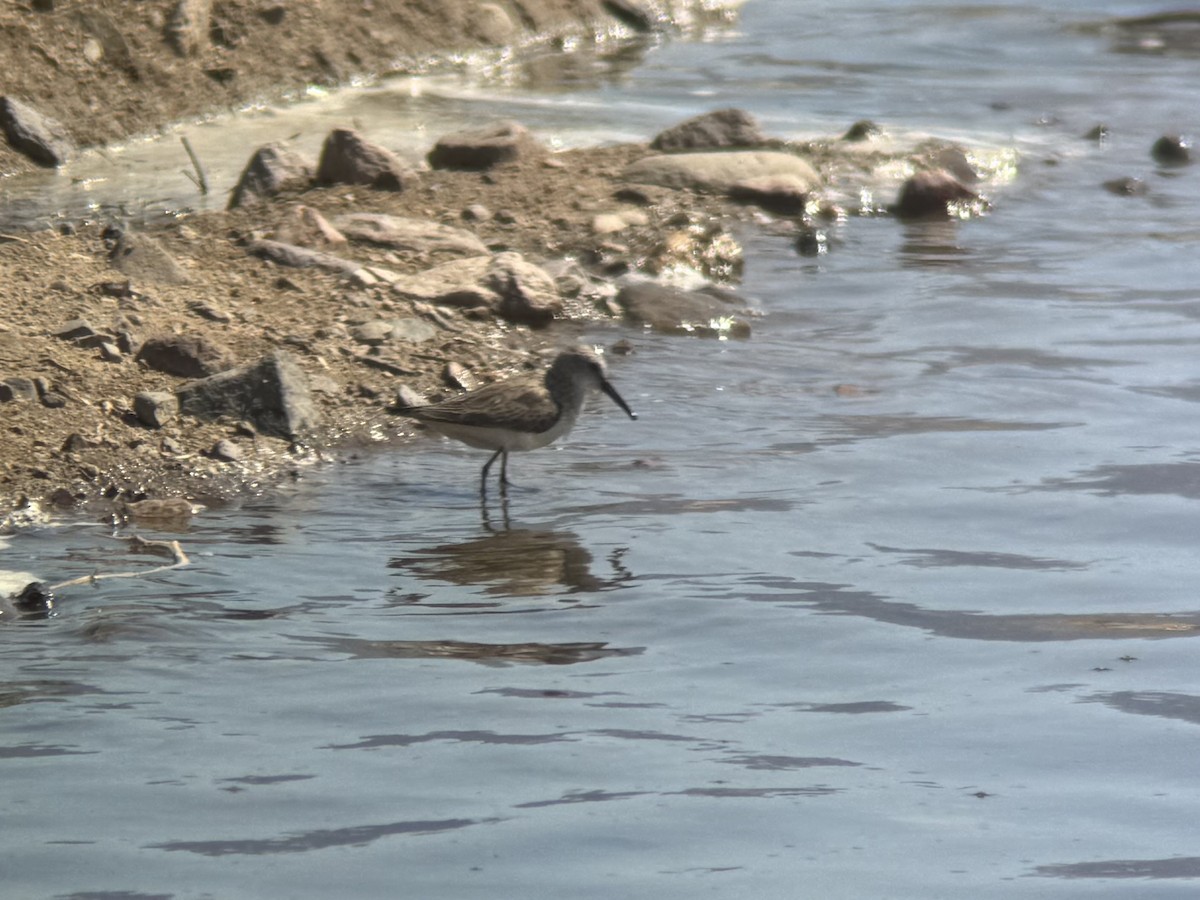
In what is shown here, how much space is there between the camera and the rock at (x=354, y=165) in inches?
482

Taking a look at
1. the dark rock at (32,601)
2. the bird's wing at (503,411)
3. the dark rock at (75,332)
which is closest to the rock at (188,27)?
the dark rock at (75,332)

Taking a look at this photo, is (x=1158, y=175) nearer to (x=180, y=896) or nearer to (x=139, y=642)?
(x=139, y=642)

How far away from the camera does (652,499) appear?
8062mm

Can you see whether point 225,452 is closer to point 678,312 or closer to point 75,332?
point 75,332

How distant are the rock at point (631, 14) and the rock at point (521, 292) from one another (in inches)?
413

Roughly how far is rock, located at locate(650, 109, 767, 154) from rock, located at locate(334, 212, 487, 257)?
10.3 ft

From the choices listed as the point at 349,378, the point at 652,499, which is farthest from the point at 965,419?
the point at 349,378

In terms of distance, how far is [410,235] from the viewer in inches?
439

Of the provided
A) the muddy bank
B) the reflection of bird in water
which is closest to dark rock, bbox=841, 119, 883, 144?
the muddy bank

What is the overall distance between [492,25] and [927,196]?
20.3 ft

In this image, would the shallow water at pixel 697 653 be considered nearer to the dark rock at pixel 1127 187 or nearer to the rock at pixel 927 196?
the rock at pixel 927 196

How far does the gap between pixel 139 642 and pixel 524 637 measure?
4.00 ft

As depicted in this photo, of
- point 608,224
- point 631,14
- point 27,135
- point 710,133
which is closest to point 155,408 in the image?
point 608,224

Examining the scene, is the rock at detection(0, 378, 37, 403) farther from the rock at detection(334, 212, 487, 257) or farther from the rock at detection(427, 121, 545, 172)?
the rock at detection(427, 121, 545, 172)
